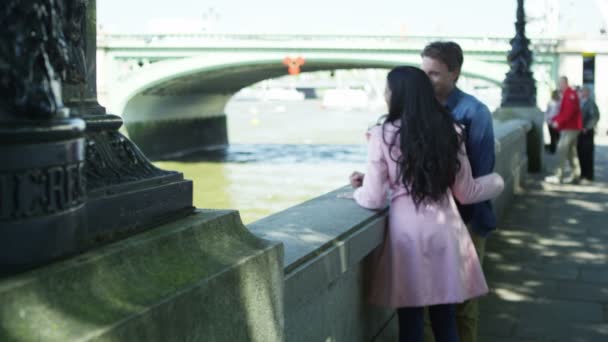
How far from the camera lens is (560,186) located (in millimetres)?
10617

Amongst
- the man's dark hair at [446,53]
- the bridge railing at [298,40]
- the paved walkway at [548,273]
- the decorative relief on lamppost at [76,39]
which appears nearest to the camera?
the decorative relief on lamppost at [76,39]

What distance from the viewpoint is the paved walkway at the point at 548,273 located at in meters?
4.32

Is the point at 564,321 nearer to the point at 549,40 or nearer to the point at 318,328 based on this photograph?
the point at 318,328

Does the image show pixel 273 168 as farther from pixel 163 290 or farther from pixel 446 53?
pixel 163 290

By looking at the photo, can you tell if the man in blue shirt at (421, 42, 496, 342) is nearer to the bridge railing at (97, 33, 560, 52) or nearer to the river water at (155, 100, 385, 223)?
the river water at (155, 100, 385, 223)

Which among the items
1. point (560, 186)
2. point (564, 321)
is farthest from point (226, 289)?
point (560, 186)

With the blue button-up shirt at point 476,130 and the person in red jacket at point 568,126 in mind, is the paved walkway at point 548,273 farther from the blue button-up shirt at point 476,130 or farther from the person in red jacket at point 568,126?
the person in red jacket at point 568,126

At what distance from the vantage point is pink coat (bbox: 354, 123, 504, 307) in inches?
117

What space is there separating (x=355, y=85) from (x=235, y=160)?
80.2 m

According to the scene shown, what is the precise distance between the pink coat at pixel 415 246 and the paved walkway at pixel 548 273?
126 centimetres

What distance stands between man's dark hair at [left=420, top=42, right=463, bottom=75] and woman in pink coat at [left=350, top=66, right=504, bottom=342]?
369 mm

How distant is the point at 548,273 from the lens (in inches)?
221

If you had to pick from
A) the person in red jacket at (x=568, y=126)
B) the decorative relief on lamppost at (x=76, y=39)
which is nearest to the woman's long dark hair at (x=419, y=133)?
the decorative relief on lamppost at (x=76, y=39)

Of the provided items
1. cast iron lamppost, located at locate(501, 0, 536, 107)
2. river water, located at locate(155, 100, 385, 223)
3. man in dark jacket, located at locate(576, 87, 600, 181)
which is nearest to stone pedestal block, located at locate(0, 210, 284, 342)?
man in dark jacket, located at locate(576, 87, 600, 181)
